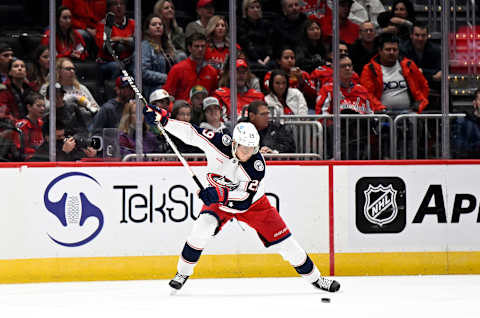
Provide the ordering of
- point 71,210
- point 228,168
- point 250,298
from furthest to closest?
point 71,210
point 228,168
point 250,298

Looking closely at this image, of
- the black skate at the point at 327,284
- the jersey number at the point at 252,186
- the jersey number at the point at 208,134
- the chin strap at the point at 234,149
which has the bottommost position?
the black skate at the point at 327,284

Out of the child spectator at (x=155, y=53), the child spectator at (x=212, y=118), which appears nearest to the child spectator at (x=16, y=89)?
the child spectator at (x=155, y=53)

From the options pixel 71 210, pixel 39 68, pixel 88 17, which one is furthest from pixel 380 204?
pixel 39 68

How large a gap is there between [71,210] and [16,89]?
98cm

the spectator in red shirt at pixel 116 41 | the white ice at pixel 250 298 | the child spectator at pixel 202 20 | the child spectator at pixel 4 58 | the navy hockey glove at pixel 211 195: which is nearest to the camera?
the white ice at pixel 250 298

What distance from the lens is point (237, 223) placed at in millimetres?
6891

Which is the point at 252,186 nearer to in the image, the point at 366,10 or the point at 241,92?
the point at 241,92

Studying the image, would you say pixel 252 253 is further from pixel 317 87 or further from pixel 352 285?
pixel 317 87

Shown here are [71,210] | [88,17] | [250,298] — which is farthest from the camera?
[88,17]

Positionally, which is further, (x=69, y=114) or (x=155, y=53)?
(x=155, y=53)

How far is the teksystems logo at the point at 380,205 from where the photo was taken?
276 inches

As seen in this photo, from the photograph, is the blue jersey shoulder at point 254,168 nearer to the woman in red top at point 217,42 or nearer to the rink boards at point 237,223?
the rink boards at point 237,223

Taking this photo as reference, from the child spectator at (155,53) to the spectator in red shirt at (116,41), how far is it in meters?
0.11

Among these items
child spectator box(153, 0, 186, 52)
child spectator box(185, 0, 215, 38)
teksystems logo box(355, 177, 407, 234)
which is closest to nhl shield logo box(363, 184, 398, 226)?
teksystems logo box(355, 177, 407, 234)
